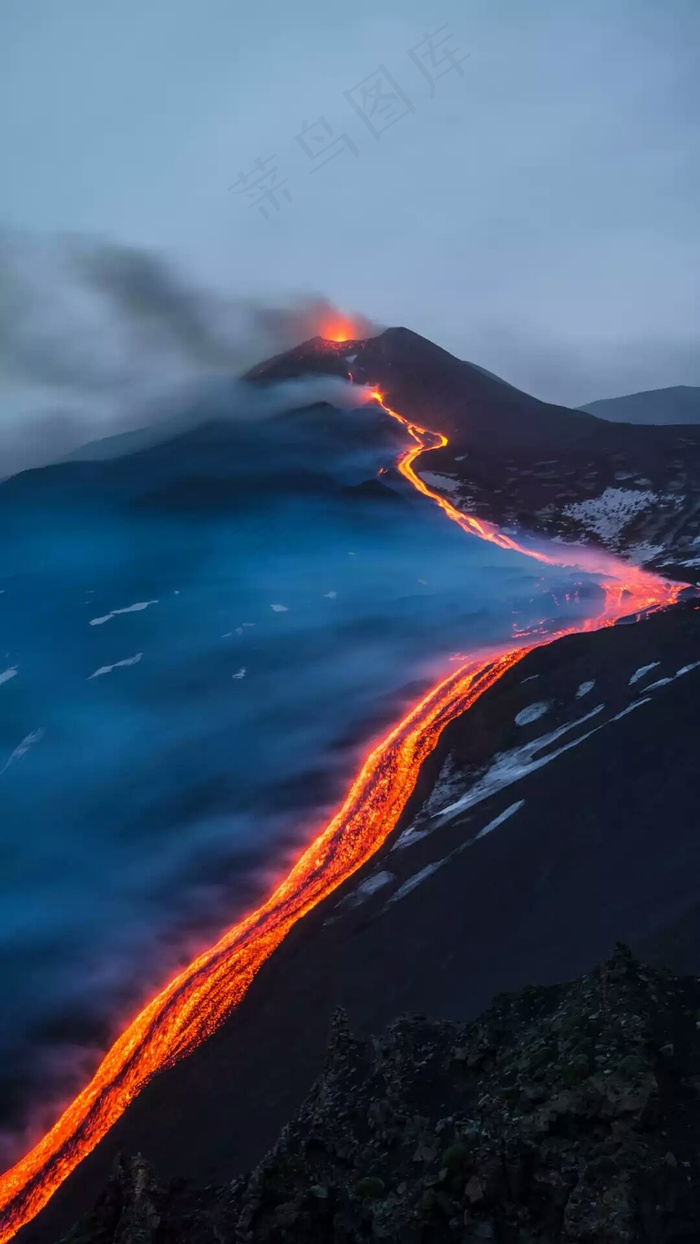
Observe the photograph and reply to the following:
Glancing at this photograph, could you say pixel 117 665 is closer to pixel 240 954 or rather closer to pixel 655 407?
pixel 240 954

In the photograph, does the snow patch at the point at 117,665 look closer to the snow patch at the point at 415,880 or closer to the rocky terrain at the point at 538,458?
the rocky terrain at the point at 538,458

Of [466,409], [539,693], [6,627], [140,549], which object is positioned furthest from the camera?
[466,409]

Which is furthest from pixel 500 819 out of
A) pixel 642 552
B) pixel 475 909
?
pixel 642 552

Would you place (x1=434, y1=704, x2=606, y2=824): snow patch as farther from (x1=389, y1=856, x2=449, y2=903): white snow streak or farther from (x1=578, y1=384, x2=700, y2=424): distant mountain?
(x1=578, y1=384, x2=700, y2=424): distant mountain

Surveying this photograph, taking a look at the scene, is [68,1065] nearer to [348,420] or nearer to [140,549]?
[140,549]

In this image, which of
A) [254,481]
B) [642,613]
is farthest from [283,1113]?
[254,481]

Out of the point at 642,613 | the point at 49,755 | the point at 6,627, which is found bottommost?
the point at 642,613

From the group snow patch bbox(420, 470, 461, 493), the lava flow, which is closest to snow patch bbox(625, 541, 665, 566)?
the lava flow

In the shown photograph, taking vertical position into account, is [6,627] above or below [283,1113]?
above

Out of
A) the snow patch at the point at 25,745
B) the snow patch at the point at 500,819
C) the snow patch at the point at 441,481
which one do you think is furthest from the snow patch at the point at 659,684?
the snow patch at the point at 441,481
